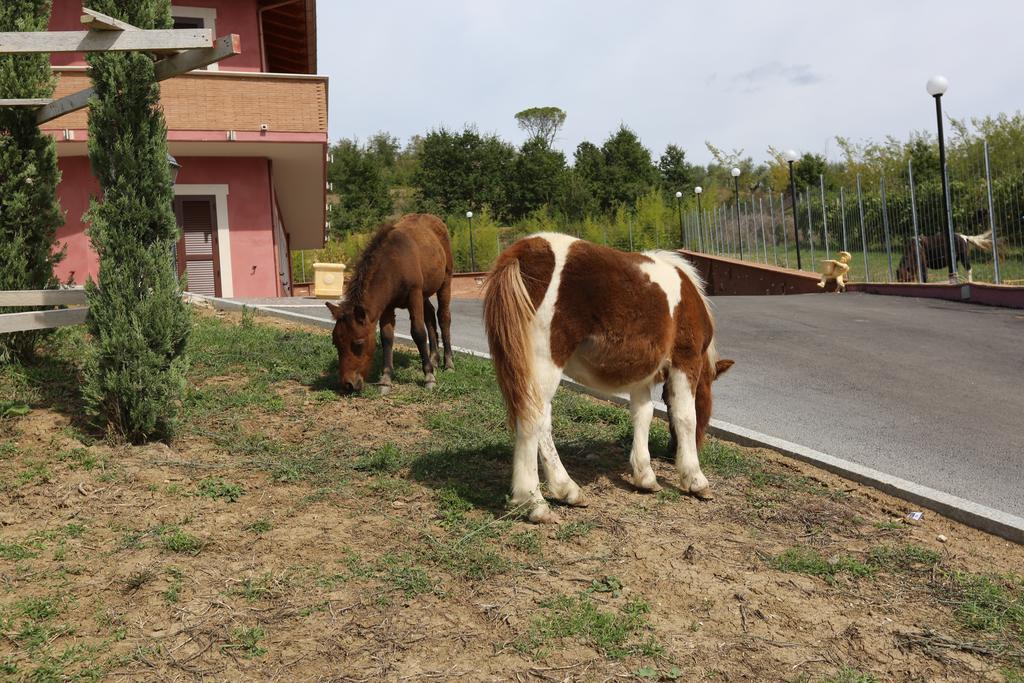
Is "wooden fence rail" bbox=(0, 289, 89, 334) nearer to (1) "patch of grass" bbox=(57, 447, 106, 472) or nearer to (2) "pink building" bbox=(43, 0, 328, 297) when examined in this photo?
(1) "patch of grass" bbox=(57, 447, 106, 472)

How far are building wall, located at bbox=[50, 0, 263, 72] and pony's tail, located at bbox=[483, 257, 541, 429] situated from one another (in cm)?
1618

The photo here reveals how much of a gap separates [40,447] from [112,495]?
1041 millimetres

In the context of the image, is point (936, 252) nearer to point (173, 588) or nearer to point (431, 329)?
point (431, 329)

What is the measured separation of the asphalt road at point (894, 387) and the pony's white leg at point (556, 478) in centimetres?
271

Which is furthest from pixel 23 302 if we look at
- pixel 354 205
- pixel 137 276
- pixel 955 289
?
Answer: pixel 354 205

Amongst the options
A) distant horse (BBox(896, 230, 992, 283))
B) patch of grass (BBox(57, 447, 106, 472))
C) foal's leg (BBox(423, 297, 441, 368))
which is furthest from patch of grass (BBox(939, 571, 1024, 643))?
distant horse (BBox(896, 230, 992, 283))

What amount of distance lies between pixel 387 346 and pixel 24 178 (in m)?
3.71

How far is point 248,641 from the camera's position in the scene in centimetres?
362

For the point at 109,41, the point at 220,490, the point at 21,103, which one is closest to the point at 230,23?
the point at 21,103

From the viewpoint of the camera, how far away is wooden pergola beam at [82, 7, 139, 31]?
5496 millimetres

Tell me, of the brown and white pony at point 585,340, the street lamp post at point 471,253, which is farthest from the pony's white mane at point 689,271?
the street lamp post at point 471,253

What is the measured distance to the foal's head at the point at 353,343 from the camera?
8.05 m

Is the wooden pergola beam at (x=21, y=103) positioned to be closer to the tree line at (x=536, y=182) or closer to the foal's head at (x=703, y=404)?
the foal's head at (x=703, y=404)

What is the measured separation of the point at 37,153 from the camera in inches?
292
